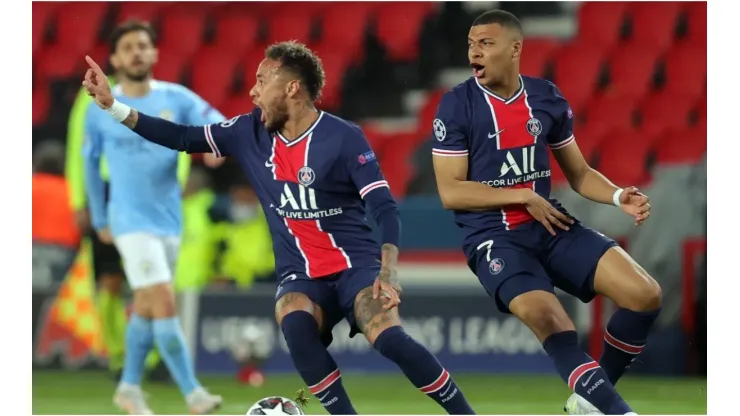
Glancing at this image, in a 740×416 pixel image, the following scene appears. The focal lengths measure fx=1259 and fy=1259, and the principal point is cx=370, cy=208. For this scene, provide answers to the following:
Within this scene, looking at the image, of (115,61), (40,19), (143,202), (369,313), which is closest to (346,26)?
(40,19)

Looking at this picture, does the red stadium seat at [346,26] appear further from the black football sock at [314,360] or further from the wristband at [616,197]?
the black football sock at [314,360]

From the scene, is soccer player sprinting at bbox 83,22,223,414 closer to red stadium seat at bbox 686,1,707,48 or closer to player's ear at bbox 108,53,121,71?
player's ear at bbox 108,53,121,71

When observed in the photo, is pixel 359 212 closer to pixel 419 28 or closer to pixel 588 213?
pixel 588 213

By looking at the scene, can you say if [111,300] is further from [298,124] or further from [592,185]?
[592,185]

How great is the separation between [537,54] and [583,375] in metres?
6.09

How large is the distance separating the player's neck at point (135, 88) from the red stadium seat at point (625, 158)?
375 centimetres

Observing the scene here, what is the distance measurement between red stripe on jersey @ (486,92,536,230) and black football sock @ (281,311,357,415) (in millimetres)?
886

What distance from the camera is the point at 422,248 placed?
884 centimetres

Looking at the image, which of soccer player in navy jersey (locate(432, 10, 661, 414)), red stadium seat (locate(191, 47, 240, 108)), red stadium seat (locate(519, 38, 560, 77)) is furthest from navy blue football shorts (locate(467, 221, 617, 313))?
red stadium seat (locate(191, 47, 240, 108))

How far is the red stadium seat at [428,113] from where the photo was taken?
10.1m

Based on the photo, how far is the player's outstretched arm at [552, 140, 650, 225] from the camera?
15.9 ft

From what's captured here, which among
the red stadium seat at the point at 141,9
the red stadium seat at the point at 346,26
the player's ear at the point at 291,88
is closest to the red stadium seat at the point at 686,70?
the red stadium seat at the point at 346,26
